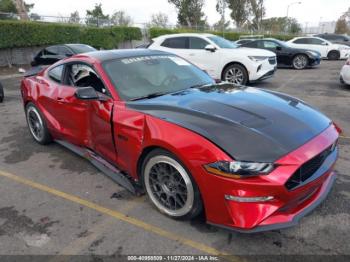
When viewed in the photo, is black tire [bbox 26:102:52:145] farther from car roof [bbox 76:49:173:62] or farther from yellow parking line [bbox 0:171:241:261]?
car roof [bbox 76:49:173:62]

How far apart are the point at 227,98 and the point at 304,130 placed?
87cm

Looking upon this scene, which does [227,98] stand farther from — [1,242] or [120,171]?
[1,242]

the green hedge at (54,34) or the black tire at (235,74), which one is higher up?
the green hedge at (54,34)

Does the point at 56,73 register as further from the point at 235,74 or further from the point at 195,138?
the point at 235,74

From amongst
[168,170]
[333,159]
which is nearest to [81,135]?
[168,170]

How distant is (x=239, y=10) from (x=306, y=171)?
58.2 meters

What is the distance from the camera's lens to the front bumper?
8.03 feet

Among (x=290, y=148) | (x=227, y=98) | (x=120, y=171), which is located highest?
(x=227, y=98)

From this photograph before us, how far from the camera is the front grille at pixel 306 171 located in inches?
98.7

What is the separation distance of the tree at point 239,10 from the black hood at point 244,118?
186ft

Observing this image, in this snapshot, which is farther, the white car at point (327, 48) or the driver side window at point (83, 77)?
the white car at point (327, 48)

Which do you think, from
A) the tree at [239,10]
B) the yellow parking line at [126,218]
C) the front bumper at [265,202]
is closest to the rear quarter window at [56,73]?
the yellow parking line at [126,218]

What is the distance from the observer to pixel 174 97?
3.51 meters

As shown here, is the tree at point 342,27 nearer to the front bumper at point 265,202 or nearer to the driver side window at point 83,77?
the driver side window at point 83,77
